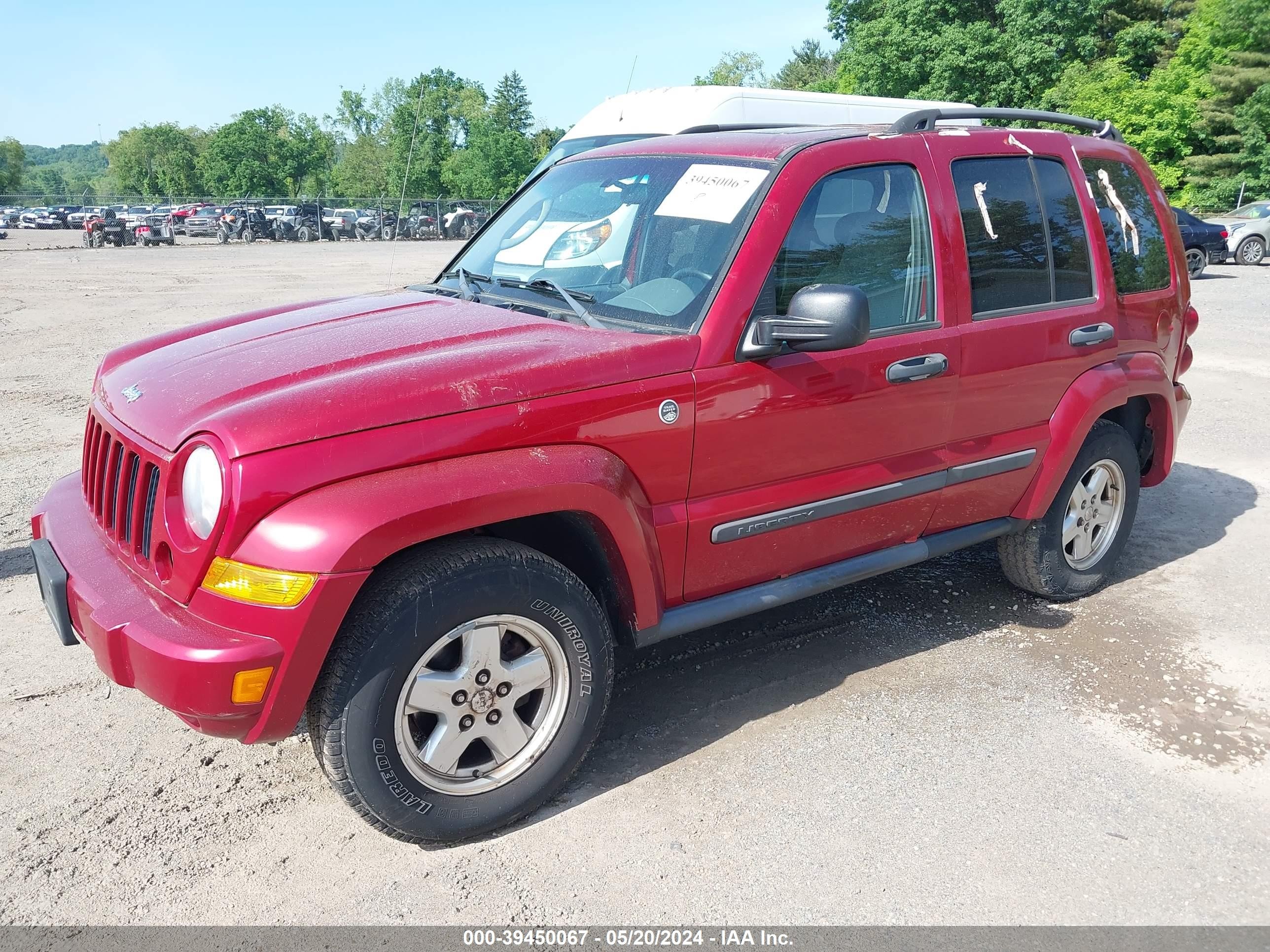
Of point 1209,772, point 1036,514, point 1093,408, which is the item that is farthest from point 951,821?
point 1093,408

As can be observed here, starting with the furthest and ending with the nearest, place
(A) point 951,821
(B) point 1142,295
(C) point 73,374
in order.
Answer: (C) point 73,374 < (B) point 1142,295 < (A) point 951,821

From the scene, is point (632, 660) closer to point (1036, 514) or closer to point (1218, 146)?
point (1036, 514)

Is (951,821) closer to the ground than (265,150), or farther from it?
closer to the ground

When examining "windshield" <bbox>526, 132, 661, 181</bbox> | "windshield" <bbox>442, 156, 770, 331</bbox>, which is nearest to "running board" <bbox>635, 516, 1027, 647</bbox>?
"windshield" <bbox>442, 156, 770, 331</bbox>

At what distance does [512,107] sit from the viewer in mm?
76438

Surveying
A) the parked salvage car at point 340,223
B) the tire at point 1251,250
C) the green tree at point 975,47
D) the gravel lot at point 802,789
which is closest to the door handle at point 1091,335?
the gravel lot at point 802,789

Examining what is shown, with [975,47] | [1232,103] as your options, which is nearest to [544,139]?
[975,47]

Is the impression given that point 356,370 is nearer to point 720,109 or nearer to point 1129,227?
point 1129,227

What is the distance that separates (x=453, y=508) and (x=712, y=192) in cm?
153

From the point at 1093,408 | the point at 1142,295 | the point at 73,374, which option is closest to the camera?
the point at 1093,408

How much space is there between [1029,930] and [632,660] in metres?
1.84

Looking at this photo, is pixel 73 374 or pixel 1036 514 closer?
pixel 1036 514

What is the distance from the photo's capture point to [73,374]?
31.8ft

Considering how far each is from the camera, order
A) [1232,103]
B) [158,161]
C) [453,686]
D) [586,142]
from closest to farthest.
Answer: [453,686] < [586,142] < [1232,103] < [158,161]
